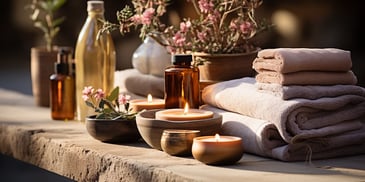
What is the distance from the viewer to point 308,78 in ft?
4.74

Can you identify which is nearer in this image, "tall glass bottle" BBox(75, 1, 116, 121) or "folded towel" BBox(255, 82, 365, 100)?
"folded towel" BBox(255, 82, 365, 100)

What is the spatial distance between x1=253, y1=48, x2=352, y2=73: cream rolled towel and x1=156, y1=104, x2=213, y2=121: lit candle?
0.14 m

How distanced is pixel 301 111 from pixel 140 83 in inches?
23.6

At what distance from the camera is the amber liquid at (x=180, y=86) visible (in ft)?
5.13

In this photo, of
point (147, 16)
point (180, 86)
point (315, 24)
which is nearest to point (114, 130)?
point (180, 86)

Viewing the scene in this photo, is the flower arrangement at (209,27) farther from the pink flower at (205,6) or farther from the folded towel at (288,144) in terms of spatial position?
the folded towel at (288,144)

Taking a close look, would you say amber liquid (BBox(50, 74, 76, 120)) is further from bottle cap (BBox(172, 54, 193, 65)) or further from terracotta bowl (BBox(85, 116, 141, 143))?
bottle cap (BBox(172, 54, 193, 65))

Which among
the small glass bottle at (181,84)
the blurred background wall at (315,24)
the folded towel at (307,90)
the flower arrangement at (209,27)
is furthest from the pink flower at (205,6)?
the blurred background wall at (315,24)

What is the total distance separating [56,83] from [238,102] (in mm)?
571

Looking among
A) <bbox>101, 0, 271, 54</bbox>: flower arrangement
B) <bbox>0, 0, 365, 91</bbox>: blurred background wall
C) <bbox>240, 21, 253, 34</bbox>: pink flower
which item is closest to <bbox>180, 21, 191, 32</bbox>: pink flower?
<bbox>101, 0, 271, 54</bbox>: flower arrangement

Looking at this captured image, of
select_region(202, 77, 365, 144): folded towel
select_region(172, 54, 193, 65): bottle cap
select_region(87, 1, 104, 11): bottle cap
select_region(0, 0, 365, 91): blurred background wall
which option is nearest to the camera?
select_region(202, 77, 365, 144): folded towel

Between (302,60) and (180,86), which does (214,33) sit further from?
(302,60)

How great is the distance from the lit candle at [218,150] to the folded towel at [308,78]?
16 cm

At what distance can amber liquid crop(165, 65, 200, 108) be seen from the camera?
1.56 m
